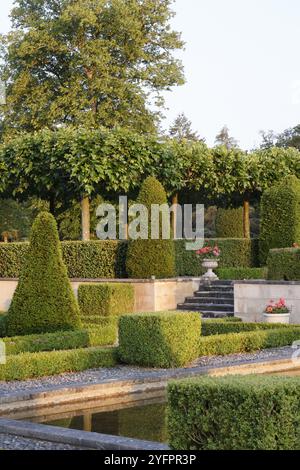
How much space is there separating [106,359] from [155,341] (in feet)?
2.99

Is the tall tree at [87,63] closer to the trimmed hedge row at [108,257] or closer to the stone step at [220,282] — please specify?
the trimmed hedge row at [108,257]

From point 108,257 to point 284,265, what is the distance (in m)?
6.84

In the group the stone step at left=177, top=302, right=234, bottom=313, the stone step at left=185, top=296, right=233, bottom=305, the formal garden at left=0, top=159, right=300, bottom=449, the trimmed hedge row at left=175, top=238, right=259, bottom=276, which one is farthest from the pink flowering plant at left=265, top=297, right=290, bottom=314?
the trimmed hedge row at left=175, top=238, right=259, bottom=276

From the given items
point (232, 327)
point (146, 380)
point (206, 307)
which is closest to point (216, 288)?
point (206, 307)

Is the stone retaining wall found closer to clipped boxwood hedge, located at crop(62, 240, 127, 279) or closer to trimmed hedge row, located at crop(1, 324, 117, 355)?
clipped boxwood hedge, located at crop(62, 240, 127, 279)

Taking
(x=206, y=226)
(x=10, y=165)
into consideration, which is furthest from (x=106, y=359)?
(x=206, y=226)

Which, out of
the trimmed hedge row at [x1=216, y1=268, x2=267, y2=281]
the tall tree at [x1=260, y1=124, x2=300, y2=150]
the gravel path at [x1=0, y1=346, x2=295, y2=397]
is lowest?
the gravel path at [x1=0, y1=346, x2=295, y2=397]

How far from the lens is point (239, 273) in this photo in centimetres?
2558

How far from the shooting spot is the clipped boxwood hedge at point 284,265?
2061 cm

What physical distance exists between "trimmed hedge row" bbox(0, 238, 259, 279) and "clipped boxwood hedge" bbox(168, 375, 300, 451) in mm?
18821

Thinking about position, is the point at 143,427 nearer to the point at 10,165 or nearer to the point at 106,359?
the point at 106,359

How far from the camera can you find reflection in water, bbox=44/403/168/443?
8.95 metres

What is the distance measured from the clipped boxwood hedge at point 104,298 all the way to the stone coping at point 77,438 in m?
13.1

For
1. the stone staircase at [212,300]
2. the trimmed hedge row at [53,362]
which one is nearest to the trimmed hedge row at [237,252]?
the stone staircase at [212,300]
